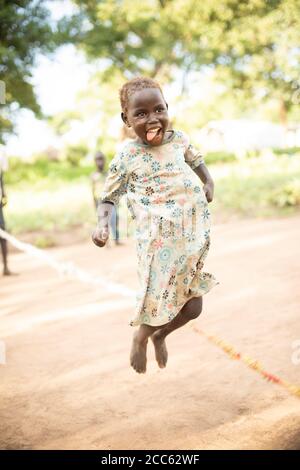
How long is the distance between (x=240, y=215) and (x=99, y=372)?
9006 millimetres

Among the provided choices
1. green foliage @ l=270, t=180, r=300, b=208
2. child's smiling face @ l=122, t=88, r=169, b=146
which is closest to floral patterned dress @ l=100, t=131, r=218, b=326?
child's smiling face @ l=122, t=88, r=169, b=146

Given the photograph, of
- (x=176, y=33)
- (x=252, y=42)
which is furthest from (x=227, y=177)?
(x=176, y=33)

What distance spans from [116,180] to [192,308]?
784 mm

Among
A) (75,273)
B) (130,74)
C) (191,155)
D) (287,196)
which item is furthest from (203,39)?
(191,155)

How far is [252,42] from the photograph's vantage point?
2055 centimetres

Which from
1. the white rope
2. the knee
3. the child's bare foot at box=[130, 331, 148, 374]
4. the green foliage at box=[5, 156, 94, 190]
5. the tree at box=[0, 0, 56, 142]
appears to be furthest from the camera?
the green foliage at box=[5, 156, 94, 190]

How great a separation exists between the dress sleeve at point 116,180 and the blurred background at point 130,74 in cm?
567

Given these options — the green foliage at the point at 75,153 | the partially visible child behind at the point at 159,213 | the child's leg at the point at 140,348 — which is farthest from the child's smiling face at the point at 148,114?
the green foliage at the point at 75,153

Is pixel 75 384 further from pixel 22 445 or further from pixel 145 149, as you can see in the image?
pixel 145 149

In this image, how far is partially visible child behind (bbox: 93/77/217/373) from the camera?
2.47m

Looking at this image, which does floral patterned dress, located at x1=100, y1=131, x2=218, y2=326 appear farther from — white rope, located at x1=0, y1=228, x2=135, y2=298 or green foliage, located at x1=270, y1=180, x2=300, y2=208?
green foliage, located at x1=270, y1=180, x2=300, y2=208

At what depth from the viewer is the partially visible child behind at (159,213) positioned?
2471 millimetres

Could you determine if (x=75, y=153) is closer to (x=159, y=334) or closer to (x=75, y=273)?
(x=75, y=273)

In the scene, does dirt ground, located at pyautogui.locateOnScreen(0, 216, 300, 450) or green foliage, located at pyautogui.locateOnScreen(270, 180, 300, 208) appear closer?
dirt ground, located at pyautogui.locateOnScreen(0, 216, 300, 450)
